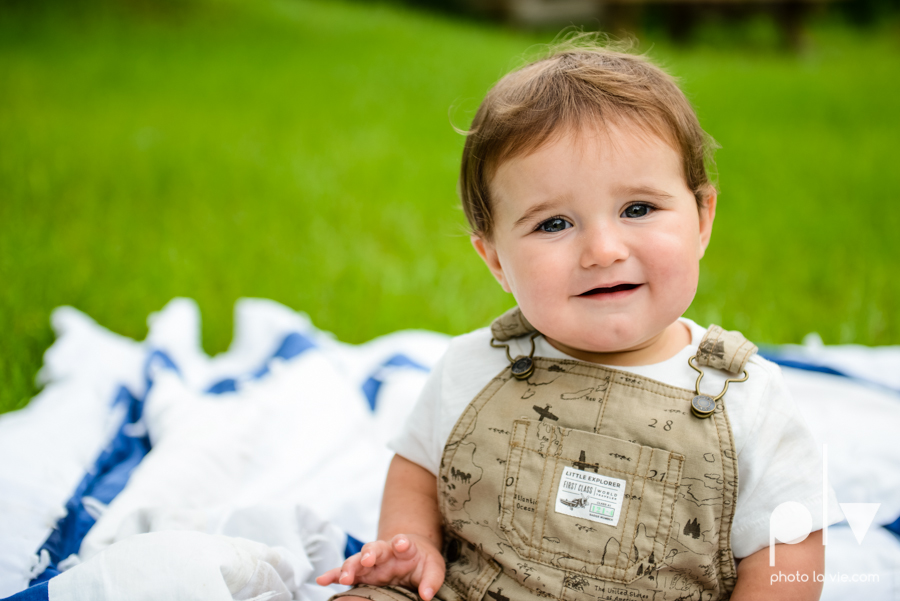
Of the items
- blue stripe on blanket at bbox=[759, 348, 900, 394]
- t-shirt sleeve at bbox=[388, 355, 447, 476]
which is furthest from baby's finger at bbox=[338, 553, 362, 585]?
blue stripe on blanket at bbox=[759, 348, 900, 394]

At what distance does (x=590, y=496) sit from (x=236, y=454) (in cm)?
110

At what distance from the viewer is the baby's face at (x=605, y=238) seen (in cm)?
116

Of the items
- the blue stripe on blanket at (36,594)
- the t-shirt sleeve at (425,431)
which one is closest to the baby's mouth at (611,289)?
the t-shirt sleeve at (425,431)

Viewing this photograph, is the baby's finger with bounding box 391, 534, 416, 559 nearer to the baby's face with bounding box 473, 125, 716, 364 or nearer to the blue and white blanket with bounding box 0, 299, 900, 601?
the blue and white blanket with bounding box 0, 299, 900, 601

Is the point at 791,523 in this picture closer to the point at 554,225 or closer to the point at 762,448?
the point at 762,448

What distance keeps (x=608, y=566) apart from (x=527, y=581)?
14 cm

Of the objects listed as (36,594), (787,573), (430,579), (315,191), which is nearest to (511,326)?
(430,579)

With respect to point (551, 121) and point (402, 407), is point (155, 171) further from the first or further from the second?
point (551, 121)

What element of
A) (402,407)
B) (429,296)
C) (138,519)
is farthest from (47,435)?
(429,296)

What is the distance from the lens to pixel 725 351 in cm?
123

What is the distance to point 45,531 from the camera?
1603mm

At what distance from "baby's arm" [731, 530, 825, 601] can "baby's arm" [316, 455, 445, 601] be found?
0.53 metres

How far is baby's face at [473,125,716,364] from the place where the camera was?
1.16m

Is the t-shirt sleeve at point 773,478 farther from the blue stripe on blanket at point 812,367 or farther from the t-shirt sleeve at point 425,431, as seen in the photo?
the blue stripe on blanket at point 812,367
